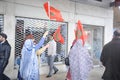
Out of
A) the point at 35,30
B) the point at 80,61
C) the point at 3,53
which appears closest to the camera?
the point at 80,61

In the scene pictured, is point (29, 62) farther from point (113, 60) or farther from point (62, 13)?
point (62, 13)

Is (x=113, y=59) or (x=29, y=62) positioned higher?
(x=113, y=59)

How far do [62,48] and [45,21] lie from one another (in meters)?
1.63

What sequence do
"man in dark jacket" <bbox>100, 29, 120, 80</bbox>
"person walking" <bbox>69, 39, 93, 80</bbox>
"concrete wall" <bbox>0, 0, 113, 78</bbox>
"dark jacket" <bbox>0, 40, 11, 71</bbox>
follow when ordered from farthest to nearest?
1. "concrete wall" <bbox>0, 0, 113, 78</bbox>
2. "dark jacket" <bbox>0, 40, 11, 71</bbox>
3. "person walking" <bbox>69, 39, 93, 80</bbox>
4. "man in dark jacket" <bbox>100, 29, 120, 80</bbox>

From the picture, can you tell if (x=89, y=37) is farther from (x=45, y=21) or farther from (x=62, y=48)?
(x=45, y=21)

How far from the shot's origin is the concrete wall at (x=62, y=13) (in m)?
9.10

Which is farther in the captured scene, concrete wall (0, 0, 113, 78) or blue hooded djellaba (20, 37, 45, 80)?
concrete wall (0, 0, 113, 78)

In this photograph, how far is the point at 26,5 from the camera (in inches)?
381

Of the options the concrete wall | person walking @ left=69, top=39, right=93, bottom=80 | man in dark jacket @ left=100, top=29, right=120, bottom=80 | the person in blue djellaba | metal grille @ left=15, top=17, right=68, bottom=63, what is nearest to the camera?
man in dark jacket @ left=100, top=29, right=120, bottom=80

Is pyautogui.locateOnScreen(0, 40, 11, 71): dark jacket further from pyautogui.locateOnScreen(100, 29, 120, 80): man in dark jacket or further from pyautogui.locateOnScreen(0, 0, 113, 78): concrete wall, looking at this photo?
pyautogui.locateOnScreen(100, 29, 120, 80): man in dark jacket

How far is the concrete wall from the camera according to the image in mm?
9102

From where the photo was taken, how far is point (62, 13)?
11070 mm

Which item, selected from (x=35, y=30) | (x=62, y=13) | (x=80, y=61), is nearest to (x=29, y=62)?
(x=80, y=61)

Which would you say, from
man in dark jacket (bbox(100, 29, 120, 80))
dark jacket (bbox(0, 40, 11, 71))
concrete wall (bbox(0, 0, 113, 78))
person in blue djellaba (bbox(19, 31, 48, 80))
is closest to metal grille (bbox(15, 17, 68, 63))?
concrete wall (bbox(0, 0, 113, 78))
